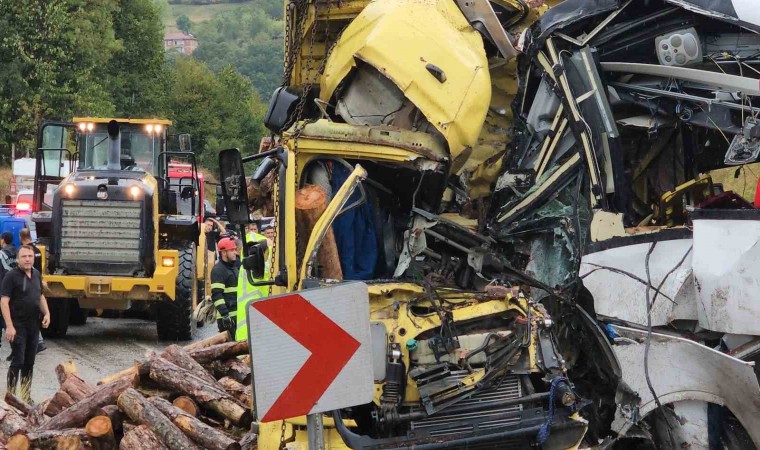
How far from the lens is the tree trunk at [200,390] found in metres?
8.30

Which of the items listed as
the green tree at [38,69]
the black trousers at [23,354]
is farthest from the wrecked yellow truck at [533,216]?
the green tree at [38,69]

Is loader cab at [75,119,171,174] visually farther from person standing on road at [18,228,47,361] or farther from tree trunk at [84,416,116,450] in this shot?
tree trunk at [84,416,116,450]

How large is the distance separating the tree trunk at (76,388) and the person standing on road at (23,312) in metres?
2.10

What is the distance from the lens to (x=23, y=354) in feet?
37.2

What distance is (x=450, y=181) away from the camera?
7.73m

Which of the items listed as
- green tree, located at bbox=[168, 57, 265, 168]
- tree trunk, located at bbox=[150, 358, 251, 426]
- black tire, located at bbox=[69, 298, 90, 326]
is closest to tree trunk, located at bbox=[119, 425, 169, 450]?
tree trunk, located at bbox=[150, 358, 251, 426]

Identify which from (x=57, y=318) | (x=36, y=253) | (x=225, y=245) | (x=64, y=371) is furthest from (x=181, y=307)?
(x=64, y=371)

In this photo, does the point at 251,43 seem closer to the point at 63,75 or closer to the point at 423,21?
the point at 63,75

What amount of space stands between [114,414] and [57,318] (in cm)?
796

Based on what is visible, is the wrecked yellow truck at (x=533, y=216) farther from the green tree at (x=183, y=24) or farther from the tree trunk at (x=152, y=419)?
the green tree at (x=183, y=24)

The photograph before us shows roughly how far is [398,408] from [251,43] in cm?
12285

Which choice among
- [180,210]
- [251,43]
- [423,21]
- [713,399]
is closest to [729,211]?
[713,399]

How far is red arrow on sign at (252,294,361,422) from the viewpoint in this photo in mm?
5250

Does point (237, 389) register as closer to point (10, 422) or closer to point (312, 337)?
point (10, 422)
